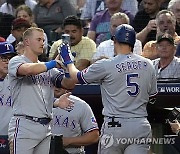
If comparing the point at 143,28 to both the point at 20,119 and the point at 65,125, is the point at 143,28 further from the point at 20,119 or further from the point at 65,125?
the point at 20,119

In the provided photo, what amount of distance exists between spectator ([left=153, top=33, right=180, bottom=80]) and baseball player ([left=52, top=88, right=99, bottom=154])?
1.22 meters

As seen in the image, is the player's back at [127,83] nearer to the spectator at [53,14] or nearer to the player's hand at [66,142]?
the player's hand at [66,142]

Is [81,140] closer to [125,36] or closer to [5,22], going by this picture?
[125,36]

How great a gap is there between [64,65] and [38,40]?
0.34 m

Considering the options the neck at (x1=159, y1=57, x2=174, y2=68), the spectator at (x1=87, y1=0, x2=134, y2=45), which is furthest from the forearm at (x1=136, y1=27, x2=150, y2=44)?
the neck at (x1=159, y1=57, x2=174, y2=68)

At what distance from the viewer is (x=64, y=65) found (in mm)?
6621

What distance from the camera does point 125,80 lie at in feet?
21.5

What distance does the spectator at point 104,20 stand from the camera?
31.4 ft

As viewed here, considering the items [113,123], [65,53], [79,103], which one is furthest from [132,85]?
[79,103]

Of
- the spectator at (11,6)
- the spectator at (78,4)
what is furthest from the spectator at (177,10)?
the spectator at (11,6)

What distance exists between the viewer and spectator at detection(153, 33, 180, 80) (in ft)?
26.4

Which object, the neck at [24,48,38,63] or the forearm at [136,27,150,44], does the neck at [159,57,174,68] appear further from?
the neck at [24,48,38,63]

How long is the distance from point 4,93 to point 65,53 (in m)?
1.27

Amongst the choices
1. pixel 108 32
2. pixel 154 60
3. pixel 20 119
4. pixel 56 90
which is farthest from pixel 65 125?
pixel 108 32
